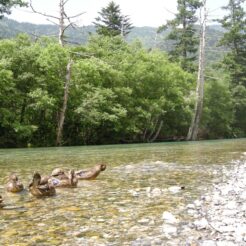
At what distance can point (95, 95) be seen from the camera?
95.8 ft

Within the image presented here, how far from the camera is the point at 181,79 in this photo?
41281mm

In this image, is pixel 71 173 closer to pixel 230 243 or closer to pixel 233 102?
pixel 230 243

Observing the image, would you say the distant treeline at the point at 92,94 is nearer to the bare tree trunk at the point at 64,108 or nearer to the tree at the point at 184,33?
the bare tree trunk at the point at 64,108

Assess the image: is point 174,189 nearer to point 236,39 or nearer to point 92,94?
point 92,94

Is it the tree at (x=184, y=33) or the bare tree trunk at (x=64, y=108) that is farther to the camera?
the tree at (x=184, y=33)

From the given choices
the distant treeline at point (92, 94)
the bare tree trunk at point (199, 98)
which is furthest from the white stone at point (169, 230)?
the bare tree trunk at point (199, 98)

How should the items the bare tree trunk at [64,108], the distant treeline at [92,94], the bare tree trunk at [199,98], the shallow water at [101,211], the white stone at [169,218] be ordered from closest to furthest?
1. the shallow water at [101,211]
2. the white stone at [169,218]
3. the distant treeline at [92,94]
4. the bare tree trunk at [64,108]
5. the bare tree trunk at [199,98]

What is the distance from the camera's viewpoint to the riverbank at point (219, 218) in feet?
13.1

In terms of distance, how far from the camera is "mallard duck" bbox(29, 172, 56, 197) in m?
6.68

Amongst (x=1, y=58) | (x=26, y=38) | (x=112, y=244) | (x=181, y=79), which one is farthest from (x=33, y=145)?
(x=112, y=244)

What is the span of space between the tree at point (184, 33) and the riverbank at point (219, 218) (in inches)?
1875

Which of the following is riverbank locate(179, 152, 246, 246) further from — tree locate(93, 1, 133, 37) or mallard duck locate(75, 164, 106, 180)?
tree locate(93, 1, 133, 37)

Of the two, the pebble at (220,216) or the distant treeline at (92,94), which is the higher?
the distant treeline at (92,94)

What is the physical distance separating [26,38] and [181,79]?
693 inches
